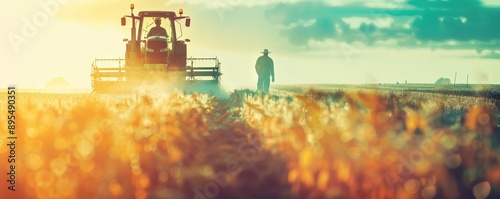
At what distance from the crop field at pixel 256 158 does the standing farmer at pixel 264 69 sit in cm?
2181

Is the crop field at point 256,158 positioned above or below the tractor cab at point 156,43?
below

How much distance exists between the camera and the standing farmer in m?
34.8

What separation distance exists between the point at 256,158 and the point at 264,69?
79.7 feet

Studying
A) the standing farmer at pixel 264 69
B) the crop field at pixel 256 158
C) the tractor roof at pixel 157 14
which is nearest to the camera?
the crop field at pixel 256 158

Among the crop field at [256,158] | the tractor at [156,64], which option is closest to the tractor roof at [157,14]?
the tractor at [156,64]

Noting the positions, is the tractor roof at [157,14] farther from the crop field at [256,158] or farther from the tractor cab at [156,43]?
the crop field at [256,158]

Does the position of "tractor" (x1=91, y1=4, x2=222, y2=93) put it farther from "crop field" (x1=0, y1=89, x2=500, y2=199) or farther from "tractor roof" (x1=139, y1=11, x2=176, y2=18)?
"crop field" (x1=0, y1=89, x2=500, y2=199)

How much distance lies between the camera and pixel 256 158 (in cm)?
1096

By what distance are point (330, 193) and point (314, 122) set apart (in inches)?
113

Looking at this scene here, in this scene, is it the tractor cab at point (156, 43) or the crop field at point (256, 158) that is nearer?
the crop field at point (256, 158)

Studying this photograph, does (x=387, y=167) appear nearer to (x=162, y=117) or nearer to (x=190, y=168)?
(x=190, y=168)

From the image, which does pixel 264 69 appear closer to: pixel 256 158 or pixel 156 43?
pixel 156 43

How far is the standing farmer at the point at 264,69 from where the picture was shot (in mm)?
34812

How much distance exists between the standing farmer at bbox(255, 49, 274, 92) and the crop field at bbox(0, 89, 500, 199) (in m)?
21.8
